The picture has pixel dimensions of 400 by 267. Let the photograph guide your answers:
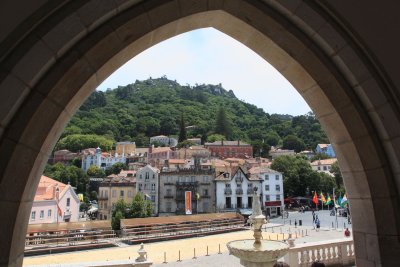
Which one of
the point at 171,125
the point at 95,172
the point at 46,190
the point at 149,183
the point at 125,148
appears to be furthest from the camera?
the point at 171,125

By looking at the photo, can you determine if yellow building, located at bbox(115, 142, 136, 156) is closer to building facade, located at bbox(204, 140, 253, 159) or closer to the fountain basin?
building facade, located at bbox(204, 140, 253, 159)

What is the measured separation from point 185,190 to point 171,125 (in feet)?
315

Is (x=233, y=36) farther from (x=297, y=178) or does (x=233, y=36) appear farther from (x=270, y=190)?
(x=297, y=178)

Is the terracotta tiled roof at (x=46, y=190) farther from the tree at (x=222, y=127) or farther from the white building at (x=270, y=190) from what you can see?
the tree at (x=222, y=127)

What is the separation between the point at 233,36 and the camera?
3.90 metres

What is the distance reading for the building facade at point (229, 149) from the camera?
107 m

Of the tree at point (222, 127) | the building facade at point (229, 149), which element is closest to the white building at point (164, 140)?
the tree at point (222, 127)

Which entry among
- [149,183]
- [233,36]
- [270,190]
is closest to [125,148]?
[149,183]

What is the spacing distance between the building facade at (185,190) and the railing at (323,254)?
163 feet

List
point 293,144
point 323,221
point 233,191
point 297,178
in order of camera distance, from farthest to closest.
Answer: point 293,144
point 297,178
point 233,191
point 323,221

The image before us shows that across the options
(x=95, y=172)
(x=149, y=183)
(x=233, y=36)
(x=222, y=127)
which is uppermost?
(x=222, y=127)

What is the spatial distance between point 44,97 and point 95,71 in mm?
500

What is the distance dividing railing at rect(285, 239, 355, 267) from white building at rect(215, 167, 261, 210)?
165ft

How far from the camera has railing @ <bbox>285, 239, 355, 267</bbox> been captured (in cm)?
957
